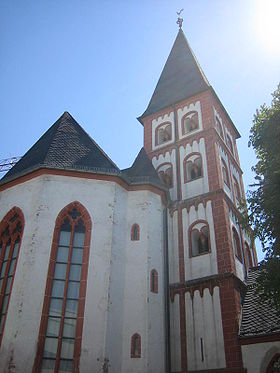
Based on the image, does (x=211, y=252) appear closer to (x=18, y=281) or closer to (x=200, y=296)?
(x=200, y=296)

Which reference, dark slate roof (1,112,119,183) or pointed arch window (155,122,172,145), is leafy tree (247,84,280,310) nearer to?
dark slate roof (1,112,119,183)

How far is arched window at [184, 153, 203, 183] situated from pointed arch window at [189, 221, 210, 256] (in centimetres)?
311

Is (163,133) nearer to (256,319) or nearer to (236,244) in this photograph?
(236,244)

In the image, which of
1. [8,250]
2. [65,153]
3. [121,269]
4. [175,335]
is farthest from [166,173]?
[8,250]

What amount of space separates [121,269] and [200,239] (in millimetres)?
4542

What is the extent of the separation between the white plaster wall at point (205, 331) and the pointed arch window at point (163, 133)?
10707mm

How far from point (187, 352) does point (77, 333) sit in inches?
186

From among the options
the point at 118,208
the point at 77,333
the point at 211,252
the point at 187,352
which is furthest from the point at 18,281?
the point at 211,252

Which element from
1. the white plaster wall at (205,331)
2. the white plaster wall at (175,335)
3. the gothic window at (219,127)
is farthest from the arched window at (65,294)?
the gothic window at (219,127)

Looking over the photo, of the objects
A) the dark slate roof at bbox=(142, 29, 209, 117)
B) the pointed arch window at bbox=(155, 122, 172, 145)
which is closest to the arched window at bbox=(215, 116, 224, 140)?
the dark slate roof at bbox=(142, 29, 209, 117)

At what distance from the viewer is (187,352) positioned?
16.4m

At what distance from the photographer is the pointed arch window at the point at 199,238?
19.1 m

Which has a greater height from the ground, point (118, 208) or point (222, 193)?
point (222, 193)

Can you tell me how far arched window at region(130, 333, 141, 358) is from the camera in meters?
15.1
